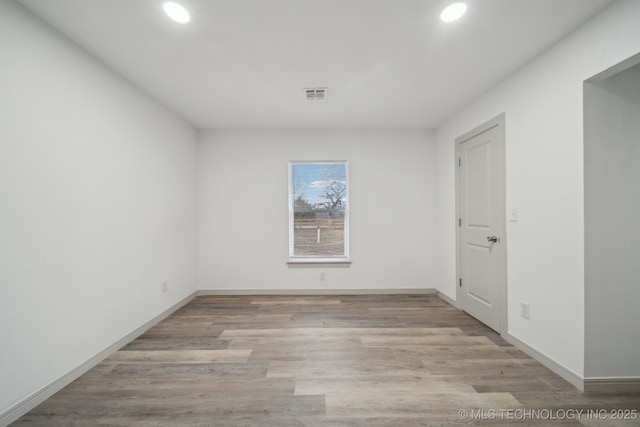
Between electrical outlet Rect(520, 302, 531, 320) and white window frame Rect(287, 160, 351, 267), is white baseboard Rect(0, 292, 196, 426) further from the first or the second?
electrical outlet Rect(520, 302, 531, 320)

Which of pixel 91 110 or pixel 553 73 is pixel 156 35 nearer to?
pixel 91 110

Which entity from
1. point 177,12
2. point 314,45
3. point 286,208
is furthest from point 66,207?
point 286,208

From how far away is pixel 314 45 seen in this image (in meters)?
2.02

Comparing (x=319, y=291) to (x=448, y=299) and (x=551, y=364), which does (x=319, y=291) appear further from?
(x=551, y=364)

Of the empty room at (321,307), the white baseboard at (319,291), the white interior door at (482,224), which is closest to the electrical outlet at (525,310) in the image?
the empty room at (321,307)

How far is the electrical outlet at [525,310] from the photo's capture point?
229 cm

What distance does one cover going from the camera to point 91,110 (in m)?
2.15

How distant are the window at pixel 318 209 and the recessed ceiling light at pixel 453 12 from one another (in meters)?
2.46

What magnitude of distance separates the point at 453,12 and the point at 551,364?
2735 millimetres

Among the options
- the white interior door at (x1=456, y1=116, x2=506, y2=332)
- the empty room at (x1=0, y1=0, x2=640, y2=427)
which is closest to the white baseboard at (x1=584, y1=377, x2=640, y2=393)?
the empty room at (x1=0, y1=0, x2=640, y2=427)

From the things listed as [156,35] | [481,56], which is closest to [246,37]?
[156,35]

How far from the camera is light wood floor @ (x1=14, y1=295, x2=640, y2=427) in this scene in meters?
1.61

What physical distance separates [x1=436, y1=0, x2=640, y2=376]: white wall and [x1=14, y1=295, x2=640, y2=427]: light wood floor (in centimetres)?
41

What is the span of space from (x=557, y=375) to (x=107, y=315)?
377 centimetres
